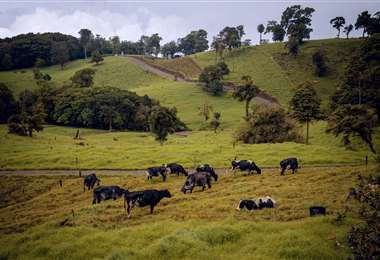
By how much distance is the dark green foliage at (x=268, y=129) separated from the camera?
52375mm

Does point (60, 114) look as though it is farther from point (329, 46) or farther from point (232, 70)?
point (329, 46)

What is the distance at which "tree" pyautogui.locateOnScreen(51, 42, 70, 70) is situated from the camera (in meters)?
151

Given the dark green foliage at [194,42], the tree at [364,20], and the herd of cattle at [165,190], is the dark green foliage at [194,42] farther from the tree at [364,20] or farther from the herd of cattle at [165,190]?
the herd of cattle at [165,190]

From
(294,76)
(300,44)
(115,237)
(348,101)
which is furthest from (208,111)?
(115,237)

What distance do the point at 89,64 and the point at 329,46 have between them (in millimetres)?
97719

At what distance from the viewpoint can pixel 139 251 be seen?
14.4 meters

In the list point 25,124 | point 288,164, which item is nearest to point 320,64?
point 25,124

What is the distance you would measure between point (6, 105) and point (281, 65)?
85.9 metres

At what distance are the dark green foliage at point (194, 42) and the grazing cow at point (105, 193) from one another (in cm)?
16116

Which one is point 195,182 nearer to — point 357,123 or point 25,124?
point 357,123

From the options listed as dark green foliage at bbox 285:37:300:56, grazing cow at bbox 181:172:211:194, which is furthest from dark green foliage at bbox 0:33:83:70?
grazing cow at bbox 181:172:211:194

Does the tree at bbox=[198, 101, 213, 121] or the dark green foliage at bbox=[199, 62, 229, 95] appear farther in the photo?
the dark green foliage at bbox=[199, 62, 229, 95]

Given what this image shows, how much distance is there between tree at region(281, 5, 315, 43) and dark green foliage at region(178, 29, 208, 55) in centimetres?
5379

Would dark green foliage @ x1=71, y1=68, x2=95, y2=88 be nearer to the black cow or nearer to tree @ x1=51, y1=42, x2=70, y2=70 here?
tree @ x1=51, y1=42, x2=70, y2=70
